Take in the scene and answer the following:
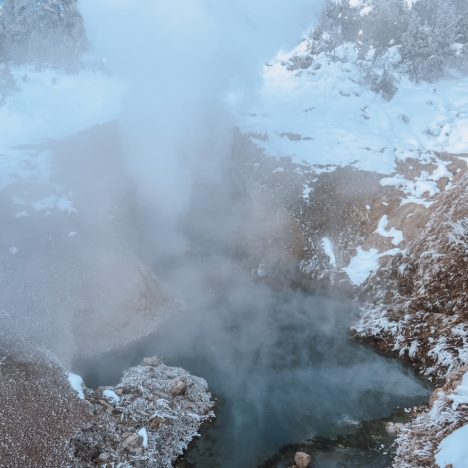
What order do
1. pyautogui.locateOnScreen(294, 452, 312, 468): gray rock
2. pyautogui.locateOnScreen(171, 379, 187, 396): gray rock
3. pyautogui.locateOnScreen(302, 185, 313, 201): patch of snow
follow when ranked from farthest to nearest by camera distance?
pyautogui.locateOnScreen(302, 185, 313, 201): patch of snow < pyautogui.locateOnScreen(171, 379, 187, 396): gray rock < pyautogui.locateOnScreen(294, 452, 312, 468): gray rock

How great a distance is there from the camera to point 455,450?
1257 cm

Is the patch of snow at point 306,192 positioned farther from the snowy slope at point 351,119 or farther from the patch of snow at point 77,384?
the patch of snow at point 77,384

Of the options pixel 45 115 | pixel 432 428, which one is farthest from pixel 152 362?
pixel 45 115

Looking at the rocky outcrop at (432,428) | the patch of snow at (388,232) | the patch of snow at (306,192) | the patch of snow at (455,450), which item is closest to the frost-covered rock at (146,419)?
the rocky outcrop at (432,428)

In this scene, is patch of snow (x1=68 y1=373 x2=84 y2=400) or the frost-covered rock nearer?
the frost-covered rock

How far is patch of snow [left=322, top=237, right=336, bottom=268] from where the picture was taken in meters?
30.9

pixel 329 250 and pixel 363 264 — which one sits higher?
pixel 329 250

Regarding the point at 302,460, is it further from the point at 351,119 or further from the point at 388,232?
the point at 351,119

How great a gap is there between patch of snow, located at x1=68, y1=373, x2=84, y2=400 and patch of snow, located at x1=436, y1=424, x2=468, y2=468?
601 inches

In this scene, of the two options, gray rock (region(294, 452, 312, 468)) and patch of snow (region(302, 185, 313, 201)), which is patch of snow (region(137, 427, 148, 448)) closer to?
gray rock (region(294, 452, 312, 468))

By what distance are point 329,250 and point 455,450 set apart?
774 inches

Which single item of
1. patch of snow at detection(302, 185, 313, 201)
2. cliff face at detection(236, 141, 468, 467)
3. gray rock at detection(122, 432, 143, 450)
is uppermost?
patch of snow at detection(302, 185, 313, 201)

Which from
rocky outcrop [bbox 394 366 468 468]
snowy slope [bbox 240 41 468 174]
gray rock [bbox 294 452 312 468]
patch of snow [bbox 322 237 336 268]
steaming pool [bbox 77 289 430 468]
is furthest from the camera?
snowy slope [bbox 240 41 468 174]

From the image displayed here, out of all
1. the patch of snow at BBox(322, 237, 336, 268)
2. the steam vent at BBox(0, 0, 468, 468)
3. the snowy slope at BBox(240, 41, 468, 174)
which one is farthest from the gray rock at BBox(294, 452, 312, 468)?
the snowy slope at BBox(240, 41, 468, 174)
